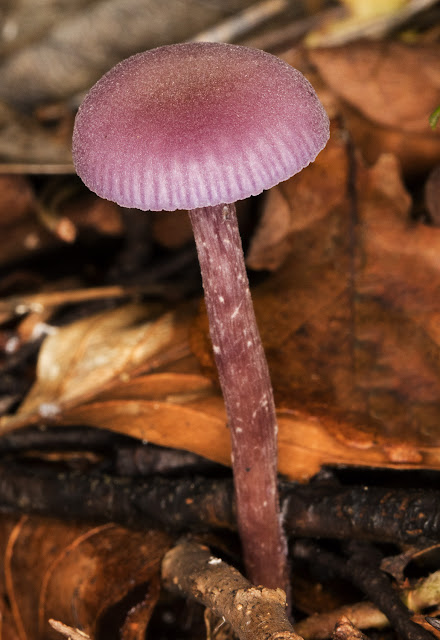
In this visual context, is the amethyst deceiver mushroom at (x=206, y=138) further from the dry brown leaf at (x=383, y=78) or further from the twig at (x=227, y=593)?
the dry brown leaf at (x=383, y=78)

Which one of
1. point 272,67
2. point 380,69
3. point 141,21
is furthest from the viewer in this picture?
point 141,21

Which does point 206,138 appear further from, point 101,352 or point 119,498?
point 101,352

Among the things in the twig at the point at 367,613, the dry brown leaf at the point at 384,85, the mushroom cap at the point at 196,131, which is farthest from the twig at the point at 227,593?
the dry brown leaf at the point at 384,85

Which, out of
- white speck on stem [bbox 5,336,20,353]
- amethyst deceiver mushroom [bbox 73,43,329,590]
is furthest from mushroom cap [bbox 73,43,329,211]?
white speck on stem [bbox 5,336,20,353]

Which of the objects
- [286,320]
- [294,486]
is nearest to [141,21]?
[286,320]

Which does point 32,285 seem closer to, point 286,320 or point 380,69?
point 286,320

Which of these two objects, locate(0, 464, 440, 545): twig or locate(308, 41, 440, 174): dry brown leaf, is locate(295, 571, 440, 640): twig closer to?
locate(0, 464, 440, 545): twig
